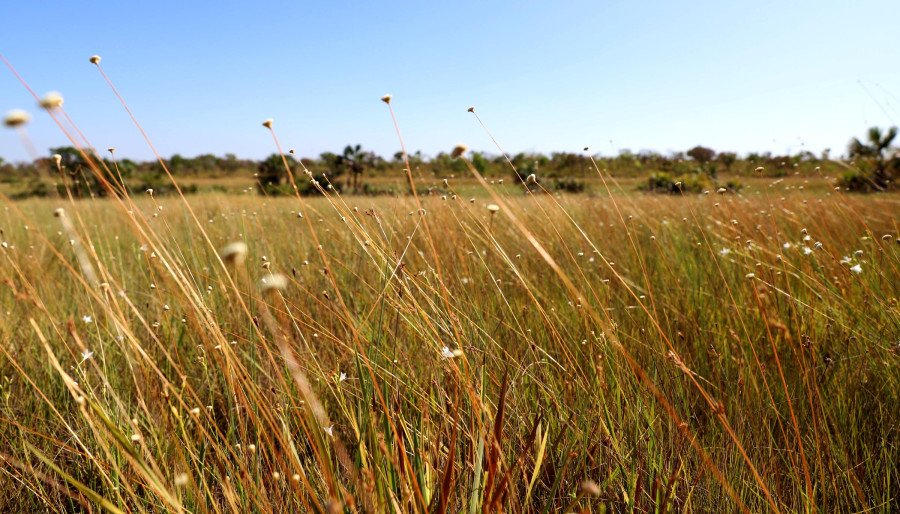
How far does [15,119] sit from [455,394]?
1.00 metres

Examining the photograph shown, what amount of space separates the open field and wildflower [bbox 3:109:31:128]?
23 cm

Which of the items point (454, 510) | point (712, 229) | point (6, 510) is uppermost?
point (712, 229)

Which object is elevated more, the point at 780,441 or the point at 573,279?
the point at 573,279

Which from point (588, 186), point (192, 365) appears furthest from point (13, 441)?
point (588, 186)

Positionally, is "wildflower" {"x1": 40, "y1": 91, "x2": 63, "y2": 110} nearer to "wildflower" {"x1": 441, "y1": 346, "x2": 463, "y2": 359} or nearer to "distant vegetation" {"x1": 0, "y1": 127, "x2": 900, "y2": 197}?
"wildflower" {"x1": 441, "y1": 346, "x2": 463, "y2": 359}

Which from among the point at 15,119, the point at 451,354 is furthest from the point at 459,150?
the point at 15,119

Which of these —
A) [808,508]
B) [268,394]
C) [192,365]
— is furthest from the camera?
[192,365]

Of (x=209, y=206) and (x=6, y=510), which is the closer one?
(x=6, y=510)

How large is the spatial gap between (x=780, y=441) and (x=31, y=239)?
5692mm

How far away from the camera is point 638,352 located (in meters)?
1.78

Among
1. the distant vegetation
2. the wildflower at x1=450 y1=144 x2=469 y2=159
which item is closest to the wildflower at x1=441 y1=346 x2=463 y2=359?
the wildflower at x1=450 y1=144 x2=469 y2=159

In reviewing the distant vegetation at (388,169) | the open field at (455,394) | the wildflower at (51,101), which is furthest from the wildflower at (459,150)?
the distant vegetation at (388,169)

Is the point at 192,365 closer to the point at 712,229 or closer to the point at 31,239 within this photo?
the point at 712,229

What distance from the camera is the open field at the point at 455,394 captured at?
0.96 metres
